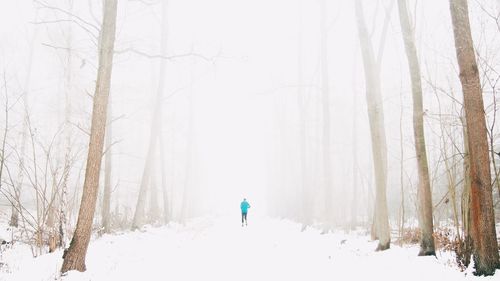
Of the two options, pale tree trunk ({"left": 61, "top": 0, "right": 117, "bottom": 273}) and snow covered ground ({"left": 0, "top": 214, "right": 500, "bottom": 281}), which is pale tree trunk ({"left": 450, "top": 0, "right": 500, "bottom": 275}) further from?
pale tree trunk ({"left": 61, "top": 0, "right": 117, "bottom": 273})

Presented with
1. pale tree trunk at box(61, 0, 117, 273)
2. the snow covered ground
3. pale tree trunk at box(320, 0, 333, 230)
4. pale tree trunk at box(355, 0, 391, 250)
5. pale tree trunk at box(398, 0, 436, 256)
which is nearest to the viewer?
the snow covered ground

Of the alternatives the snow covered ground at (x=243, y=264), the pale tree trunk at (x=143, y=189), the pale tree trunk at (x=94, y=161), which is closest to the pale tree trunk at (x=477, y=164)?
the snow covered ground at (x=243, y=264)

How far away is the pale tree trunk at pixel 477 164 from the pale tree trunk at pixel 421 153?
2.14 metres

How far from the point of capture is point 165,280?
710 cm

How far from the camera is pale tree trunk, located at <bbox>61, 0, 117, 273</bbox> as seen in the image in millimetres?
7539

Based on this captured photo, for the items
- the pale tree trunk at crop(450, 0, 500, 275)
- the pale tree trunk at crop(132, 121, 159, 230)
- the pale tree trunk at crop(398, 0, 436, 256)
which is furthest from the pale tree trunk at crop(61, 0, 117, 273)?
the pale tree trunk at crop(132, 121, 159, 230)

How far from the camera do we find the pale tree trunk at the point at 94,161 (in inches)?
297

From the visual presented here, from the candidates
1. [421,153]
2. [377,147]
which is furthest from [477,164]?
[377,147]

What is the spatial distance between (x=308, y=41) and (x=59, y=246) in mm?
19951

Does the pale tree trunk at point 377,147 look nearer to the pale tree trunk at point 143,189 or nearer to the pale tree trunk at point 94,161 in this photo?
the pale tree trunk at point 94,161

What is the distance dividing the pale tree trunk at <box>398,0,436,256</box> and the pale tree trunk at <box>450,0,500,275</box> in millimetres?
2138

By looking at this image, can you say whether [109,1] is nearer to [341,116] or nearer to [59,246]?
[59,246]

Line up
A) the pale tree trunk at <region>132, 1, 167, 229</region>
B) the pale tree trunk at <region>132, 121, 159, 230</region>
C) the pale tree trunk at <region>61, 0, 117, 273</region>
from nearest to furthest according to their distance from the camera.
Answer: the pale tree trunk at <region>61, 0, 117, 273</region>, the pale tree trunk at <region>132, 121, 159, 230</region>, the pale tree trunk at <region>132, 1, 167, 229</region>

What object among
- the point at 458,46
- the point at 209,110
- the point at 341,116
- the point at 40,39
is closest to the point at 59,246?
the point at 458,46
